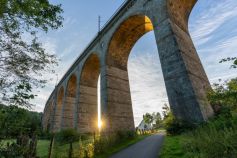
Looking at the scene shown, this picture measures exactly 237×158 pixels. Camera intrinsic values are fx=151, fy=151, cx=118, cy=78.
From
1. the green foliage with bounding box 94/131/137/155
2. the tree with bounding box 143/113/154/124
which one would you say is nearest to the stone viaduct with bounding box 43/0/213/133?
→ the green foliage with bounding box 94/131/137/155

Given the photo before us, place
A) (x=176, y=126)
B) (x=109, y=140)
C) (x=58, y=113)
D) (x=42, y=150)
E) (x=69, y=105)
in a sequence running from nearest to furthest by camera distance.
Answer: (x=176, y=126) < (x=109, y=140) < (x=42, y=150) < (x=69, y=105) < (x=58, y=113)

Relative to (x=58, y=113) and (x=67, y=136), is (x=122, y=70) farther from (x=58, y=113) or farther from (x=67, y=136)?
(x=58, y=113)

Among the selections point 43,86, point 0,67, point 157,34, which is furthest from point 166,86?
point 0,67

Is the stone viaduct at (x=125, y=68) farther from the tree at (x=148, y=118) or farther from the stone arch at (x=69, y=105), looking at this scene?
the tree at (x=148, y=118)

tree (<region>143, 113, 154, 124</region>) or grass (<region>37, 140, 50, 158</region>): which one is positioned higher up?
tree (<region>143, 113, 154, 124</region>)

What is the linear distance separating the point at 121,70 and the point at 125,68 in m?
0.75

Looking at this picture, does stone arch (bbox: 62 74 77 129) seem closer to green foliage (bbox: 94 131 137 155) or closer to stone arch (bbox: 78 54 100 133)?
stone arch (bbox: 78 54 100 133)

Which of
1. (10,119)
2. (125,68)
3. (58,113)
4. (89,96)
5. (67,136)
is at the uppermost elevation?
(125,68)

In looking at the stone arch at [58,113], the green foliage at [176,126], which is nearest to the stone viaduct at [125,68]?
the green foliage at [176,126]

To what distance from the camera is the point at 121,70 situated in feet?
54.0

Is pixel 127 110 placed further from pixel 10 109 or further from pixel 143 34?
pixel 10 109

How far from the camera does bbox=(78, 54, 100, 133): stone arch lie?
60.7 feet

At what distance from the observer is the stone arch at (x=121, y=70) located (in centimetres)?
1362

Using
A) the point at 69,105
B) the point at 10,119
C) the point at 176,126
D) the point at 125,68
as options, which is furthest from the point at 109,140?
the point at 69,105
